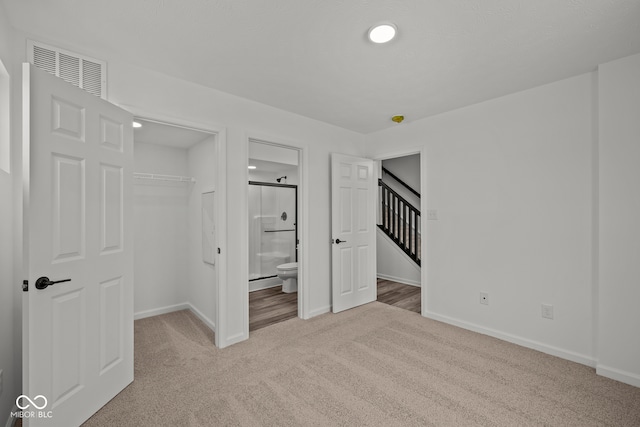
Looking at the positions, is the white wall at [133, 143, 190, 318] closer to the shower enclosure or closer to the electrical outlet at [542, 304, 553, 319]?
the shower enclosure

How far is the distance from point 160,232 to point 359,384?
120 inches

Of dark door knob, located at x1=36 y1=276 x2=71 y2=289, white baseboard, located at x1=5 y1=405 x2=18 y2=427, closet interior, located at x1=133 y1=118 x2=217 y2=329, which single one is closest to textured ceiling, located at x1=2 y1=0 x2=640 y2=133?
closet interior, located at x1=133 y1=118 x2=217 y2=329

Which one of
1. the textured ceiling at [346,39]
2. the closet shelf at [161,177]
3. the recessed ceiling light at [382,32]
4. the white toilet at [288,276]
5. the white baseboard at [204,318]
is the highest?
the textured ceiling at [346,39]

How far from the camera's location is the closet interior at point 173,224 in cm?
341

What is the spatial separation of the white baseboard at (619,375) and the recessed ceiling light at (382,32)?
2955 millimetres

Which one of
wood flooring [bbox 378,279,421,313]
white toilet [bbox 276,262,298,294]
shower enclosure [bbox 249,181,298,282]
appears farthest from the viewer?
shower enclosure [bbox 249,181,298,282]

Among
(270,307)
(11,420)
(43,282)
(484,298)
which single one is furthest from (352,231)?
(11,420)

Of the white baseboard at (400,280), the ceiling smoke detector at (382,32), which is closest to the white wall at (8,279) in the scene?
the ceiling smoke detector at (382,32)

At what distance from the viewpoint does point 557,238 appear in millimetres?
2596

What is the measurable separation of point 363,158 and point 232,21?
2547 millimetres

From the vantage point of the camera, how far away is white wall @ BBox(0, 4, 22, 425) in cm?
162

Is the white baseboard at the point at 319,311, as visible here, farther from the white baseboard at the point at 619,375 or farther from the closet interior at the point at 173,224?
the white baseboard at the point at 619,375

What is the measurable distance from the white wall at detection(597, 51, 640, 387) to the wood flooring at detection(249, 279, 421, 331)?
1834mm

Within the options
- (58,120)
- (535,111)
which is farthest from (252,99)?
(535,111)
